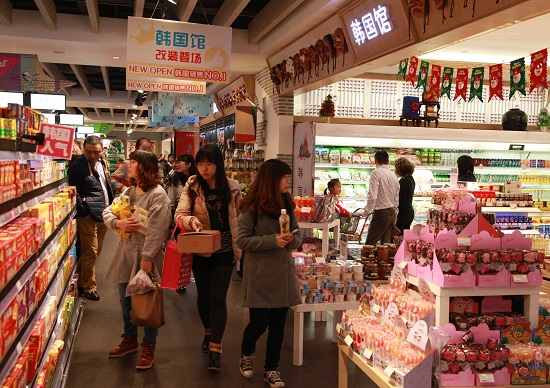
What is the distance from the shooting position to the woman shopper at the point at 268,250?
4.06 meters

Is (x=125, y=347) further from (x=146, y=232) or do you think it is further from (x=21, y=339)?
(x=21, y=339)

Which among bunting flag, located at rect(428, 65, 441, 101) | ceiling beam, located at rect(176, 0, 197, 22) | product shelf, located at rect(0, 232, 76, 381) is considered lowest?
product shelf, located at rect(0, 232, 76, 381)

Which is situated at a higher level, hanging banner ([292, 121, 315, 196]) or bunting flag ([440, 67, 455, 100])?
→ bunting flag ([440, 67, 455, 100])

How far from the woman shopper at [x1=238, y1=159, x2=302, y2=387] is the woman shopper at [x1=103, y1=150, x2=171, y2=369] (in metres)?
0.79

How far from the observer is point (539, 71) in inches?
233

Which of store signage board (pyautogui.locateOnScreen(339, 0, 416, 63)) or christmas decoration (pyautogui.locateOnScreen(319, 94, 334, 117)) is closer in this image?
store signage board (pyautogui.locateOnScreen(339, 0, 416, 63))

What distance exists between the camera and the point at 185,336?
553cm

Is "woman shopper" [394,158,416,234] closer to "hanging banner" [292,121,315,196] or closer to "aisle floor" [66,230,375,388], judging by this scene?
"hanging banner" [292,121,315,196]

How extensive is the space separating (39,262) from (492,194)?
6388mm

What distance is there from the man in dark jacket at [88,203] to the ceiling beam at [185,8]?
2.27m

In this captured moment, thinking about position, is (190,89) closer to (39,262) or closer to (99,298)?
(99,298)

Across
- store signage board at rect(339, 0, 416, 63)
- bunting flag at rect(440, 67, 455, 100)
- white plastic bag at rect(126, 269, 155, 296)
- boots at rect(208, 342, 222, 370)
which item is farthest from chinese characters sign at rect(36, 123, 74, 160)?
bunting flag at rect(440, 67, 455, 100)

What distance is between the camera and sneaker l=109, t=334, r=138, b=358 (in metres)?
4.84

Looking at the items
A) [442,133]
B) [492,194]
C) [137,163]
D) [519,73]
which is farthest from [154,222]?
[442,133]
